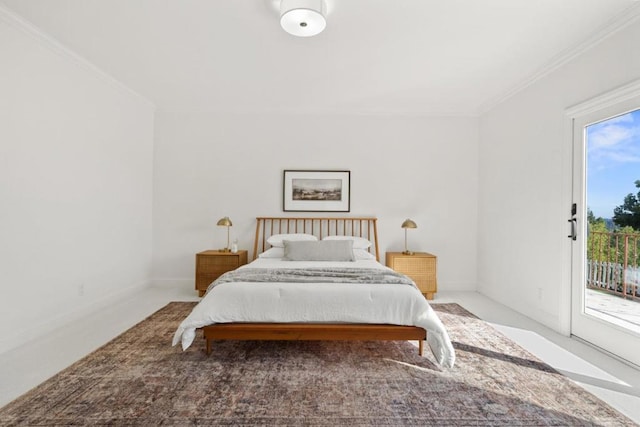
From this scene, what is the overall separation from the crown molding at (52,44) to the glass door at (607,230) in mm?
4986

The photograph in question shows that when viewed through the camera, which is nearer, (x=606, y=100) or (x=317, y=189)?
(x=606, y=100)

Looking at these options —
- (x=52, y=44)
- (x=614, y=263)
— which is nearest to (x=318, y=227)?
(x=614, y=263)

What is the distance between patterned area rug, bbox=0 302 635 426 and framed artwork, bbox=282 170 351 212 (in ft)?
7.93

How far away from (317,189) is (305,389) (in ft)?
10.4

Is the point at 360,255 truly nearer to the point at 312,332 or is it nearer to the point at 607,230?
the point at 312,332

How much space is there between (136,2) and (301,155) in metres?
2.85

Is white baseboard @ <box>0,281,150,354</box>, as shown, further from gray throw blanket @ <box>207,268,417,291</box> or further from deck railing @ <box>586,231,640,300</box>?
deck railing @ <box>586,231,640,300</box>

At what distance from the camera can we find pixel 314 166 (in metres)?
4.91

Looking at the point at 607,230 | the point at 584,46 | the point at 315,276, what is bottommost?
the point at 315,276

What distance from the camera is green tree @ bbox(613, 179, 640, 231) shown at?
249cm

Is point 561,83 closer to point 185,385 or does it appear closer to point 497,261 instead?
point 497,261

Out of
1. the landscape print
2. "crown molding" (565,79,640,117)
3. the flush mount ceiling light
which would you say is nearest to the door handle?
"crown molding" (565,79,640,117)

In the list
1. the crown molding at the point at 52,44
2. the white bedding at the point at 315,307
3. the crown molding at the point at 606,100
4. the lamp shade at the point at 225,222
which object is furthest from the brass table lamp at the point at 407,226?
the crown molding at the point at 52,44

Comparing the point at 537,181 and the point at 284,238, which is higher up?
the point at 537,181
